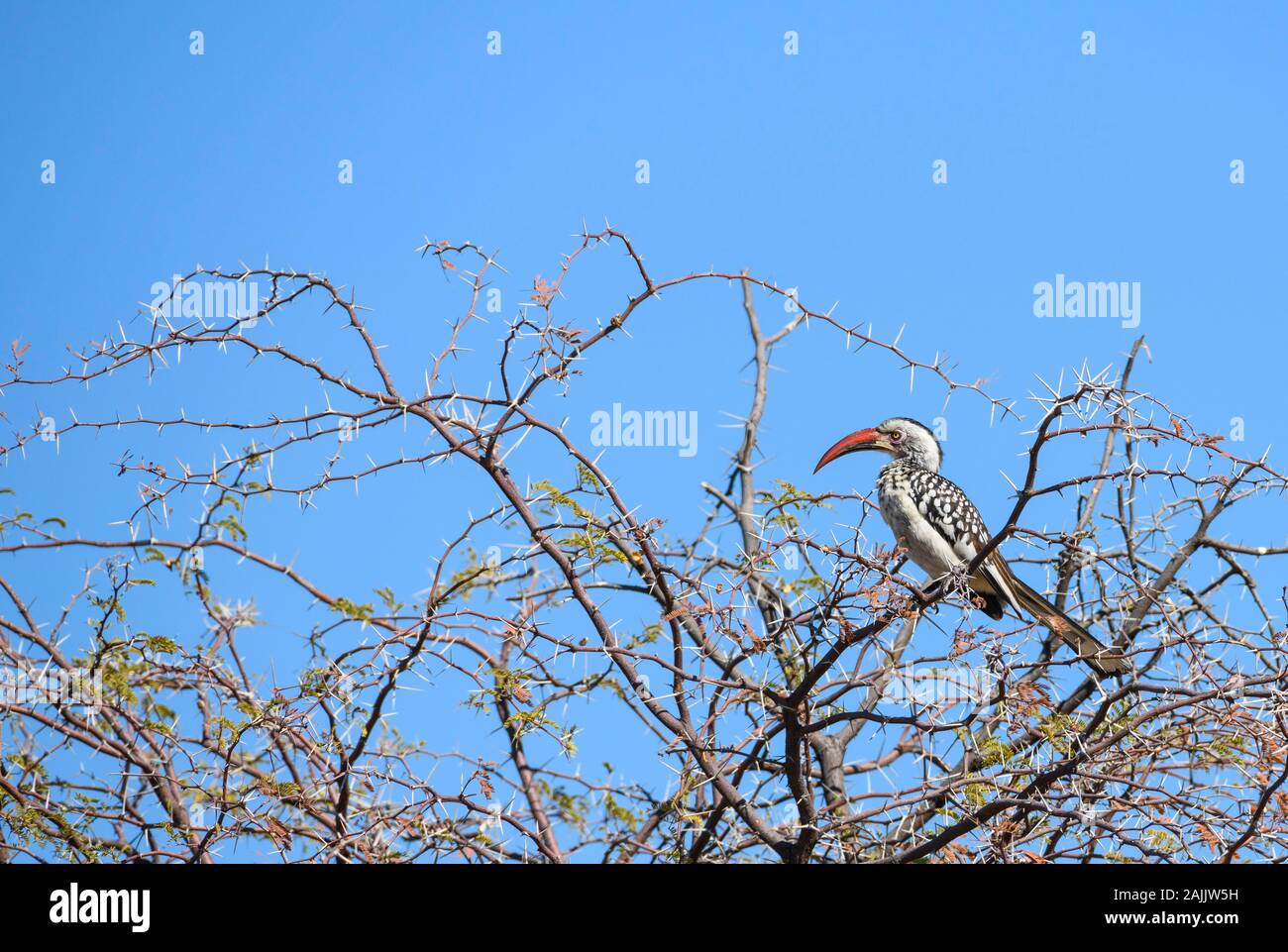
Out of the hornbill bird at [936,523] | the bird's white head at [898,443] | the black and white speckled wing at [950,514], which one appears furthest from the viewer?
the bird's white head at [898,443]

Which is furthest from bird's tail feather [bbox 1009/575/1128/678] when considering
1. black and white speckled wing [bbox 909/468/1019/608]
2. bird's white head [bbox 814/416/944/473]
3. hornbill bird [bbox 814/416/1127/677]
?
bird's white head [bbox 814/416/944/473]

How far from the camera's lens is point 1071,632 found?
13.7 ft

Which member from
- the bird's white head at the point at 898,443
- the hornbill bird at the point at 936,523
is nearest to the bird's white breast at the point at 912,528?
the hornbill bird at the point at 936,523

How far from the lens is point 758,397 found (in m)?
5.21

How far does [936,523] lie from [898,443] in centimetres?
72

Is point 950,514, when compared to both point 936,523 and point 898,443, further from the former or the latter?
point 898,443

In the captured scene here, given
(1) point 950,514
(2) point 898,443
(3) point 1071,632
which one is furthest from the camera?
(2) point 898,443

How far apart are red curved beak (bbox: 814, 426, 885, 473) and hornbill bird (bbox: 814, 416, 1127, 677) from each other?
0.02 m

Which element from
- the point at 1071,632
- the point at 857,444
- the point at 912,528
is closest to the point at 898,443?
the point at 857,444

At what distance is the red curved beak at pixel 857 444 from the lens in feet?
18.6

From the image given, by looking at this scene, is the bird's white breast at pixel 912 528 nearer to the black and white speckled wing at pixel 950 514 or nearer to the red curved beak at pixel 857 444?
the black and white speckled wing at pixel 950 514

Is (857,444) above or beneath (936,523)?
above

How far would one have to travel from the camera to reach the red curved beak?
568 cm
